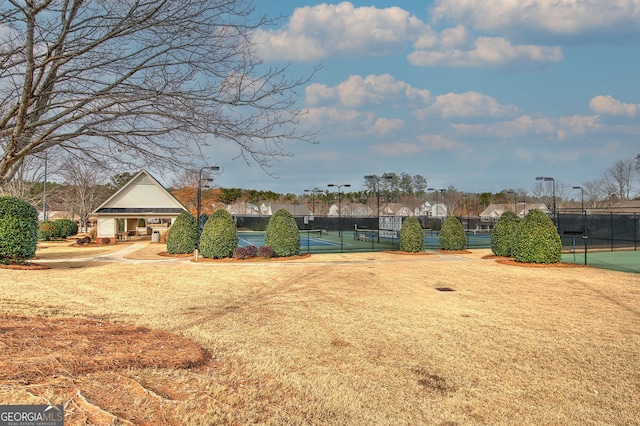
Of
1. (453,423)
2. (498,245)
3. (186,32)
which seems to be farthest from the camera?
(498,245)

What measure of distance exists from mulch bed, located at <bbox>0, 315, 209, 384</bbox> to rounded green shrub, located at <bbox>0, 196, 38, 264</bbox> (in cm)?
972

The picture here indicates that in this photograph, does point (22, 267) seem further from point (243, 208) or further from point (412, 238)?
point (243, 208)

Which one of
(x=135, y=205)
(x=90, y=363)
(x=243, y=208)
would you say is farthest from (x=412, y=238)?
(x=243, y=208)

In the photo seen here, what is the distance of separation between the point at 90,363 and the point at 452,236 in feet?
68.5

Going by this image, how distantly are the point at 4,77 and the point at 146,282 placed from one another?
796 centimetres

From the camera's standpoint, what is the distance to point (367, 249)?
23.7 metres

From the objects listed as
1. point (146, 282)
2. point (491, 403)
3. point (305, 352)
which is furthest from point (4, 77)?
point (146, 282)

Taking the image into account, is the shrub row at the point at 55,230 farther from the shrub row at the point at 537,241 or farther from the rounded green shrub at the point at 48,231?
the shrub row at the point at 537,241

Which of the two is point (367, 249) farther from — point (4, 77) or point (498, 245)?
point (4, 77)

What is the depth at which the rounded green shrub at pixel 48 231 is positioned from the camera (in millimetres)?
31569

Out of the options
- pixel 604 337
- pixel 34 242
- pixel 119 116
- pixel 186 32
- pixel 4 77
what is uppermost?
pixel 186 32

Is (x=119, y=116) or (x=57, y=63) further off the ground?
(x=57, y=63)

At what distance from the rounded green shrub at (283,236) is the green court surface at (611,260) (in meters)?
12.8

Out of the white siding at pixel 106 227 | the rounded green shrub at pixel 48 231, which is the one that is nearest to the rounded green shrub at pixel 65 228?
the rounded green shrub at pixel 48 231
